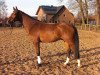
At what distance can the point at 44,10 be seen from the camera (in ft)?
264

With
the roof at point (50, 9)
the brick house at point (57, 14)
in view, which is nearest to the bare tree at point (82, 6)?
the brick house at point (57, 14)

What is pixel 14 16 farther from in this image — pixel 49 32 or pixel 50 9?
pixel 50 9

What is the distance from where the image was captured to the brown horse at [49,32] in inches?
356

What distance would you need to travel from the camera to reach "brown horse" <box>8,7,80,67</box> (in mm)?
9031

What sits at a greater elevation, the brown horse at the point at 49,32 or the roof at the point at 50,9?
the roof at the point at 50,9

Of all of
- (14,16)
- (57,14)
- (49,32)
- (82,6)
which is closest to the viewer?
(49,32)

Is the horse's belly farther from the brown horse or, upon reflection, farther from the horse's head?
the horse's head

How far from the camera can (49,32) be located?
9281 mm

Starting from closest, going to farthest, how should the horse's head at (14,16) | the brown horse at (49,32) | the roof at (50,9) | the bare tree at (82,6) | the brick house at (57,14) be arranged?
the brown horse at (49,32) < the horse's head at (14,16) < the bare tree at (82,6) < the brick house at (57,14) < the roof at (50,9)

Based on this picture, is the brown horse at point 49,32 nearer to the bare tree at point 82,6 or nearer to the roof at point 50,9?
the bare tree at point 82,6

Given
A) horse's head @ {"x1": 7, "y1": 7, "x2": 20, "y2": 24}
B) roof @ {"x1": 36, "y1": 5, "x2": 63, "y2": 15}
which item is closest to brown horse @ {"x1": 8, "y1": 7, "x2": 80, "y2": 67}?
horse's head @ {"x1": 7, "y1": 7, "x2": 20, "y2": 24}

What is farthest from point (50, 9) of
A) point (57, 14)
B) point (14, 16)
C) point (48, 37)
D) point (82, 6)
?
point (48, 37)

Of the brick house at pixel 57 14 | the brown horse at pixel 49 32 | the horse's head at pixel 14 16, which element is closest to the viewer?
the brown horse at pixel 49 32

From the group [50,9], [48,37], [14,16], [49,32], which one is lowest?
[48,37]
